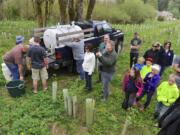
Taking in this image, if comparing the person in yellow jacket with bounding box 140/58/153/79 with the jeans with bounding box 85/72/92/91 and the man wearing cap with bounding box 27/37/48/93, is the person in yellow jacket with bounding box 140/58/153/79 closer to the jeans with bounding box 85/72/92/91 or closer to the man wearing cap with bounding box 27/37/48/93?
the jeans with bounding box 85/72/92/91

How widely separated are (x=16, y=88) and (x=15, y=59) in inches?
36.0

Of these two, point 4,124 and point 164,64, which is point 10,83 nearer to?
point 4,124

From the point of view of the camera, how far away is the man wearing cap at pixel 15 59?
8.00 metres

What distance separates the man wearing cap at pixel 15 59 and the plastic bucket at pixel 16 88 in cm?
24

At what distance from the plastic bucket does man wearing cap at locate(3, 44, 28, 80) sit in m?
0.24

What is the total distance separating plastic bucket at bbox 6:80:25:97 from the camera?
7922 millimetres

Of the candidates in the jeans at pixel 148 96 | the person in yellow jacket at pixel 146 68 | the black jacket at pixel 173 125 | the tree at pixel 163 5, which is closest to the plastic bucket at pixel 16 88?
the jeans at pixel 148 96

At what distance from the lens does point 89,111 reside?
21.1ft

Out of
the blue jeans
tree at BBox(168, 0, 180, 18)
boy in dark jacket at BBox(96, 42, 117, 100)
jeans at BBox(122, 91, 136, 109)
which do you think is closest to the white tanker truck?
the blue jeans

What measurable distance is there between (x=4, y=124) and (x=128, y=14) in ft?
131

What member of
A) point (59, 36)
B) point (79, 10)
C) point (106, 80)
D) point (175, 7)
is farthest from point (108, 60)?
point (175, 7)

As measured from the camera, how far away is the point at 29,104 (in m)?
7.42

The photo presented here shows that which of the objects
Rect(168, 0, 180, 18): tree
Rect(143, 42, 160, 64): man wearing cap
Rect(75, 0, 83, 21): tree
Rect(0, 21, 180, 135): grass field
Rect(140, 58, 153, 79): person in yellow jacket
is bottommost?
Rect(0, 21, 180, 135): grass field

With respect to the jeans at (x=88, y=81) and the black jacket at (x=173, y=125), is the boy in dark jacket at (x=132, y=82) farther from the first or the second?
the black jacket at (x=173, y=125)
